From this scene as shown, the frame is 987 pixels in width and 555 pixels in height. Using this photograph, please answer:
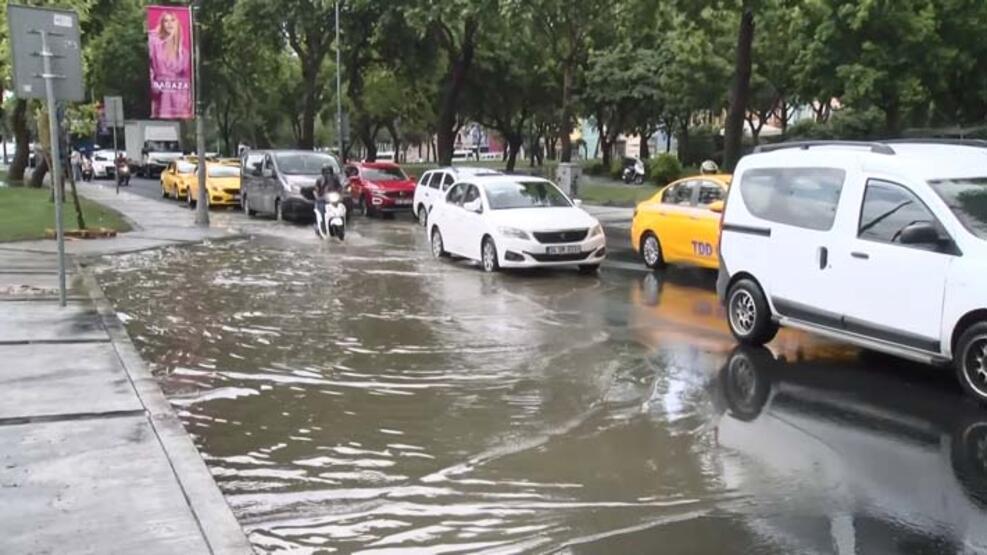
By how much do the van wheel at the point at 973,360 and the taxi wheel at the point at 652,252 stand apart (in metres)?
8.35

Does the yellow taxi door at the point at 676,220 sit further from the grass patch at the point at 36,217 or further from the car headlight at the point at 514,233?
the grass patch at the point at 36,217

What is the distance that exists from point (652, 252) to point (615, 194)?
2052 centimetres

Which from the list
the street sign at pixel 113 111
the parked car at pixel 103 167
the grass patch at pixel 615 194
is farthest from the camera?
the parked car at pixel 103 167

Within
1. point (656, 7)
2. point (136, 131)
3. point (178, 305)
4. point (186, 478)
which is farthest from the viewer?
point (136, 131)

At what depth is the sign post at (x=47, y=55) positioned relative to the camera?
33.6 feet

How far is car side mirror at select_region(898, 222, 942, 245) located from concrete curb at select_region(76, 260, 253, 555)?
205 inches

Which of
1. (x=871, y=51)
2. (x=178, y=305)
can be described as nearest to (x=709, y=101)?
(x=871, y=51)

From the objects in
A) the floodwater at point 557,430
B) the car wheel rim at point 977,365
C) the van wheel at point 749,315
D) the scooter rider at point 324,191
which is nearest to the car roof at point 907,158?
the van wheel at point 749,315

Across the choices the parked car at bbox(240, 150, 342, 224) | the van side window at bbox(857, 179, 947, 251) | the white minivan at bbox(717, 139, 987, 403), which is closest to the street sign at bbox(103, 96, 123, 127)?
the parked car at bbox(240, 150, 342, 224)

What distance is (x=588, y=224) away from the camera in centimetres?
1506

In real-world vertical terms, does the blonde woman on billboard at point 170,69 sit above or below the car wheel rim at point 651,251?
above

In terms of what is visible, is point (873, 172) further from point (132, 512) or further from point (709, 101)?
point (709, 101)

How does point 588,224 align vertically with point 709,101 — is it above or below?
below

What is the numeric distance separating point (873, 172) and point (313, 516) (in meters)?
5.35
